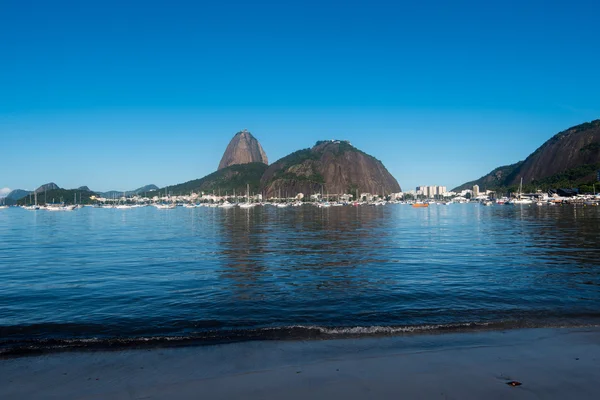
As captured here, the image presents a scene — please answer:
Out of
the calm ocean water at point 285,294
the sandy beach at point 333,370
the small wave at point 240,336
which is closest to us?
the sandy beach at point 333,370

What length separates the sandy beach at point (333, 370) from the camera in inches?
223

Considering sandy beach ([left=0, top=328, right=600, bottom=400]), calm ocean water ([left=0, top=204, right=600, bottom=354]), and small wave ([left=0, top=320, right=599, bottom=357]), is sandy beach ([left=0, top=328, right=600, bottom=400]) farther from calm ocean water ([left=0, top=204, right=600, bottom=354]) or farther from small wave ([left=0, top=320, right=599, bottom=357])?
calm ocean water ([left=0, top=204, right=600, bottom=354])

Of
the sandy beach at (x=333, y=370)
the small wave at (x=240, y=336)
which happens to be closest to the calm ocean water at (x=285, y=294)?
the small wave at (x=240, y=336)

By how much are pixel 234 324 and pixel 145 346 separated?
1886 mm

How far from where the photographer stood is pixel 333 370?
20.7 feet

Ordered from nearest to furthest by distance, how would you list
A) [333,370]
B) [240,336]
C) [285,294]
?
1. [333,370]
2. [240,336]
3. [285,294]

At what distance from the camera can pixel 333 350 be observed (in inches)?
284

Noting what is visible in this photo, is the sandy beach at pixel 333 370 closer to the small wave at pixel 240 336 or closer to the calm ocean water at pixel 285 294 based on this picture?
the small wave at pixel 240 336

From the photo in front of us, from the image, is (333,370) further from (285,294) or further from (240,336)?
(285,294)

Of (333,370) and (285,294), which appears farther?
(285,294)

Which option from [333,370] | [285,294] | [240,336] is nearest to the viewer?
[333,370]

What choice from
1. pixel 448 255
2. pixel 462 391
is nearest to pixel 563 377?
pixel 462 391

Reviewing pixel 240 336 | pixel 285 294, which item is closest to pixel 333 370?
pixel 240 336

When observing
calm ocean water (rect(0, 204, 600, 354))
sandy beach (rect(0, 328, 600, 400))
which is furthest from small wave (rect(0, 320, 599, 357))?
sandy beach (rect(0, 328, 600, 400))
